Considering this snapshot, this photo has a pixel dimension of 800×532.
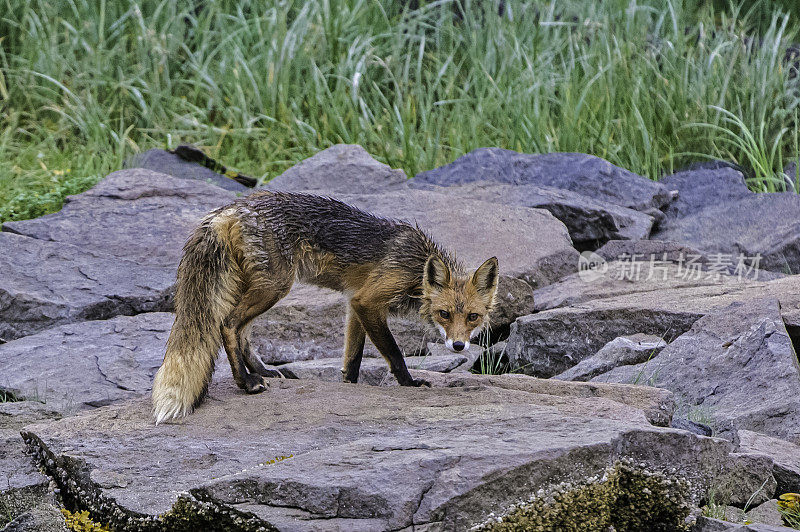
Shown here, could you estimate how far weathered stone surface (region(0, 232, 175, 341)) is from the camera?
6.30 metres

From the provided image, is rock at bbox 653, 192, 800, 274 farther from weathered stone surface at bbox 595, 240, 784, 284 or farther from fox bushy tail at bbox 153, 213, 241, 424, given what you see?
fox bushy tail at bbox 153, 213, 241, 424

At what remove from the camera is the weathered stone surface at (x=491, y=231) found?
23.1 ft

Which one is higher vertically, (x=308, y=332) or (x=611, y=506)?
(x=611, y=506)

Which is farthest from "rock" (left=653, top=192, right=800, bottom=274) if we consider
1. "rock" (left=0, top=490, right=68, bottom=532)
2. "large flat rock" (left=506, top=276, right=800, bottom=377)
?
"rock" (left=0, top=490, right=68, bottom=532)

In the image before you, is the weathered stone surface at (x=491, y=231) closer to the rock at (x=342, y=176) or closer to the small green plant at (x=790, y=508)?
the rock at (x=342, y=176)

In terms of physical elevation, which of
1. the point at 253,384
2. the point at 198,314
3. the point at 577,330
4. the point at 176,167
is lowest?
the point at 577,330

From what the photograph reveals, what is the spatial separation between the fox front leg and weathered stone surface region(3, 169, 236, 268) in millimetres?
2385

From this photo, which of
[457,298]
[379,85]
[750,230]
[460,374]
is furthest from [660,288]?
[379,85]

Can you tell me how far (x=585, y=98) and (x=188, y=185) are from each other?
4.39 m

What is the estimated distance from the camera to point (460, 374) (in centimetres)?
525

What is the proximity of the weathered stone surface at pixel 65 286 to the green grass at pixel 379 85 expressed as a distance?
2.04 metres

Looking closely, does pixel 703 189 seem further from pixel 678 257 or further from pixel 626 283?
pixel 626 283

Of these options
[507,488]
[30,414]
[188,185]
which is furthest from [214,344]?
[188,185]

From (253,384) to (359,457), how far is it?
1251 millimetres
